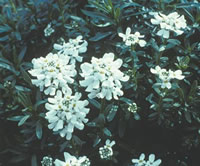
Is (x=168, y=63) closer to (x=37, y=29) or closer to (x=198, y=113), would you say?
(x=198, y=113)

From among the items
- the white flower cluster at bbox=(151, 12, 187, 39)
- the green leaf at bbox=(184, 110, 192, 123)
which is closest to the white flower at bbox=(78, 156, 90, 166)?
the green leaf at bbox=(184, 110, 192, 123)

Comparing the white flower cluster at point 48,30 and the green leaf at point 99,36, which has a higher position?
the green leaf at point 99,36

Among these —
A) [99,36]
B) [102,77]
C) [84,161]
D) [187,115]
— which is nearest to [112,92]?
[102,77]

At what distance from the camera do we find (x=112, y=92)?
3.09 meters

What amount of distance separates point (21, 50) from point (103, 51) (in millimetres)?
1089

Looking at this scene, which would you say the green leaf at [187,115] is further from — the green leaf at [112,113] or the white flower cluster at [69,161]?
the white flower cluster at [69,161]

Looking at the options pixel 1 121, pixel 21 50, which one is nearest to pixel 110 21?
pixel 21 50

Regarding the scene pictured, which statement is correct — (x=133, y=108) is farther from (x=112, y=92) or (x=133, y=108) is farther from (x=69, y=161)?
(x=69, y=161)

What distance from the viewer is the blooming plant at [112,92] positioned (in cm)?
307

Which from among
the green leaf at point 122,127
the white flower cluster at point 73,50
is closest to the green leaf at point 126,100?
the green leaf at point 122,127

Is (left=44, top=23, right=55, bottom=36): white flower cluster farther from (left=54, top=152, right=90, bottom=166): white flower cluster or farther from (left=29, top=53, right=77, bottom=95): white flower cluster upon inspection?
(left=54, top=152, right=90, bottom=166): white flower cluster

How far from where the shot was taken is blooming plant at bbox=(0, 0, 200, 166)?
307 cm

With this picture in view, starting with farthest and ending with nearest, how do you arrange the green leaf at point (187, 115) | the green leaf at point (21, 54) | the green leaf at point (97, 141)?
the green leaf at point (21, 54) < the green leaf at point (187, 115) < the green leaf at point (97, 141)

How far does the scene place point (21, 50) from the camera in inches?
175
